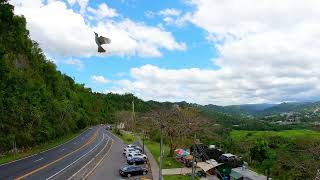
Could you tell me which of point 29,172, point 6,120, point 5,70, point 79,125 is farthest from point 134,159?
point 79,125

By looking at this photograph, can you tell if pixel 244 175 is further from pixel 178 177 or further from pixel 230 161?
pixel 230 161

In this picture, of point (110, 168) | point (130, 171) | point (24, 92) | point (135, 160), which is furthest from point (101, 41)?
point (24, 92)

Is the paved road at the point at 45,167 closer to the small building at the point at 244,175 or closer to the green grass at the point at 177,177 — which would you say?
the green grass at the point at 177,177

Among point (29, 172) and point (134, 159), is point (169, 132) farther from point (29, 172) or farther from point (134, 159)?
point (29, 172)

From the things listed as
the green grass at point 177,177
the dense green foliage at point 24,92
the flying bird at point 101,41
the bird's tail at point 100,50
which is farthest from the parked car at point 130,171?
the bird's tail at point 100,50

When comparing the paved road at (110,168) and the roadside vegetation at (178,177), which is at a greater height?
the paved road at (110,168)

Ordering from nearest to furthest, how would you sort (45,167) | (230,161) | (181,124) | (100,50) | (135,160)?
(100,50) < (45,167) < (230,161) < (135,160) < (181,124)

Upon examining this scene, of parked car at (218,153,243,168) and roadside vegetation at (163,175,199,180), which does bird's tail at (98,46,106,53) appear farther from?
parked car at (218,153,243,168)

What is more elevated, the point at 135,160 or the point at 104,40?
the point at 104,40

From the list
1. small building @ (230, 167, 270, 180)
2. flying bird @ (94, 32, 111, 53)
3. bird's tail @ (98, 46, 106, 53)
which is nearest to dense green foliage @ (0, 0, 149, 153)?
small building @ (230, 167, 270, 180)

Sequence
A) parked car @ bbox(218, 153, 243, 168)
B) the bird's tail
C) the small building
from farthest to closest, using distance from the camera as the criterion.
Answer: parked car @ bbox(218, 153, 243, 168), the small building, the bird's tail

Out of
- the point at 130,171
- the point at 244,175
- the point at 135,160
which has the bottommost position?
the point at 244,175
